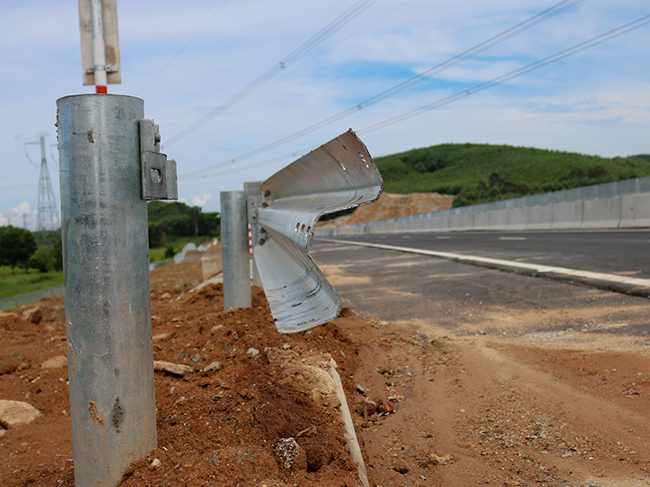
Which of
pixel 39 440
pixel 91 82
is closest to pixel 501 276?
pixel 91 82

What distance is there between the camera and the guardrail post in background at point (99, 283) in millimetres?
2252

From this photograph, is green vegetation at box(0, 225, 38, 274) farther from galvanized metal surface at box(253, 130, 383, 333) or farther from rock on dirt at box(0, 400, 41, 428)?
galvanized metal surface at box(253, 130, 383, 333)

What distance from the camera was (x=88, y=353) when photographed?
7.40 feet

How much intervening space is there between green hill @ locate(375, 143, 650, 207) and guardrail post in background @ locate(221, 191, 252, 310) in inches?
2429

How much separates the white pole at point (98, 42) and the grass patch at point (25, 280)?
175 ft

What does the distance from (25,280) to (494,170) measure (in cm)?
9443

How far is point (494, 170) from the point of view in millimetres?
117312

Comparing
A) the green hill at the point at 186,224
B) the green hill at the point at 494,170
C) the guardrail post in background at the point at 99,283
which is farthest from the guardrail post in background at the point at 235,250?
the green hill at the point at 186,224

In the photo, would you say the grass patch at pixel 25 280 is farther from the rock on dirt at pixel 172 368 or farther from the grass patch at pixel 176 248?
the rock on dirt at pixel 172 368

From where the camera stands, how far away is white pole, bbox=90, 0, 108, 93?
4.99m

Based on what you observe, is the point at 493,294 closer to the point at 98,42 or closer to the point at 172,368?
the point at 172,368

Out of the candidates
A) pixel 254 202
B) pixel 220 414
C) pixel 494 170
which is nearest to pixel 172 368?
pixel 220 414

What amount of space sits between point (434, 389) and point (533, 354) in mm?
970

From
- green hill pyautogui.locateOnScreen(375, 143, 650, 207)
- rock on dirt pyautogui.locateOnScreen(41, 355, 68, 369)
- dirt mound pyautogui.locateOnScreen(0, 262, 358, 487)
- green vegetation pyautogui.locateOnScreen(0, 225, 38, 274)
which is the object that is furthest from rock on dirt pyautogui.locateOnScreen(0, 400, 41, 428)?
green vegetation pyautogui.locateOnScreen(0, 225, 38, 274)
